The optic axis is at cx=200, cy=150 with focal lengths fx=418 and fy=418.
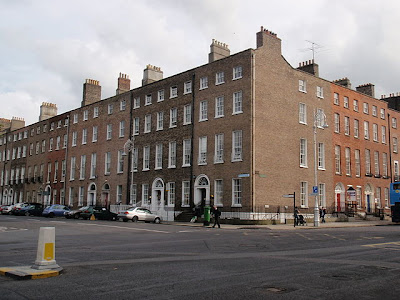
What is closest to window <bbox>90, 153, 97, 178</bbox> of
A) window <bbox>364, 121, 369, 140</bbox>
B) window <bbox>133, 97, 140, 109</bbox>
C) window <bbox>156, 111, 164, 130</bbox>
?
window <bbox>133, 97, 140, 109</bbox>

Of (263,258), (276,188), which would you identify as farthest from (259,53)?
(263,258)

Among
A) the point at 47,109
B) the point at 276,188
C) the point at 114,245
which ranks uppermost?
the point at 47,109

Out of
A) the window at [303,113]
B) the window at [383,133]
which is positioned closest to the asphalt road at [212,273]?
the window at [303,113]

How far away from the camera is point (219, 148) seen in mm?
37750

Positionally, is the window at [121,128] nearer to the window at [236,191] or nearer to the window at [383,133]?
the window at [236,191]

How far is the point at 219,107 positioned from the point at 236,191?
26.7ft

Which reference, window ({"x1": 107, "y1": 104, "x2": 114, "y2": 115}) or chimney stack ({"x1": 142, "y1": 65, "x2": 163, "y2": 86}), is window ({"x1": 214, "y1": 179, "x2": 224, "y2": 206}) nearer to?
chimney stack ({"x1": 142, "y1": 65, "x2": 163, "y2": 86})

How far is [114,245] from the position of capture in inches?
636

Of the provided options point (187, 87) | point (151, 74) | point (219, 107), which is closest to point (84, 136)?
point (151, 74)

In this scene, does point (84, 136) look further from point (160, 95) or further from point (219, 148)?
point (219, 148)

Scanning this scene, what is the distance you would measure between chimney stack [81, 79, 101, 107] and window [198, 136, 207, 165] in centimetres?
2604

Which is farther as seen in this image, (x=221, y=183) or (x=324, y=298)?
(x=221, y=183)

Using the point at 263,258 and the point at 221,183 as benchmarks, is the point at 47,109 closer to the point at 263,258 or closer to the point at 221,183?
the point at 221,183

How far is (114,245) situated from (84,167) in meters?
41.4
